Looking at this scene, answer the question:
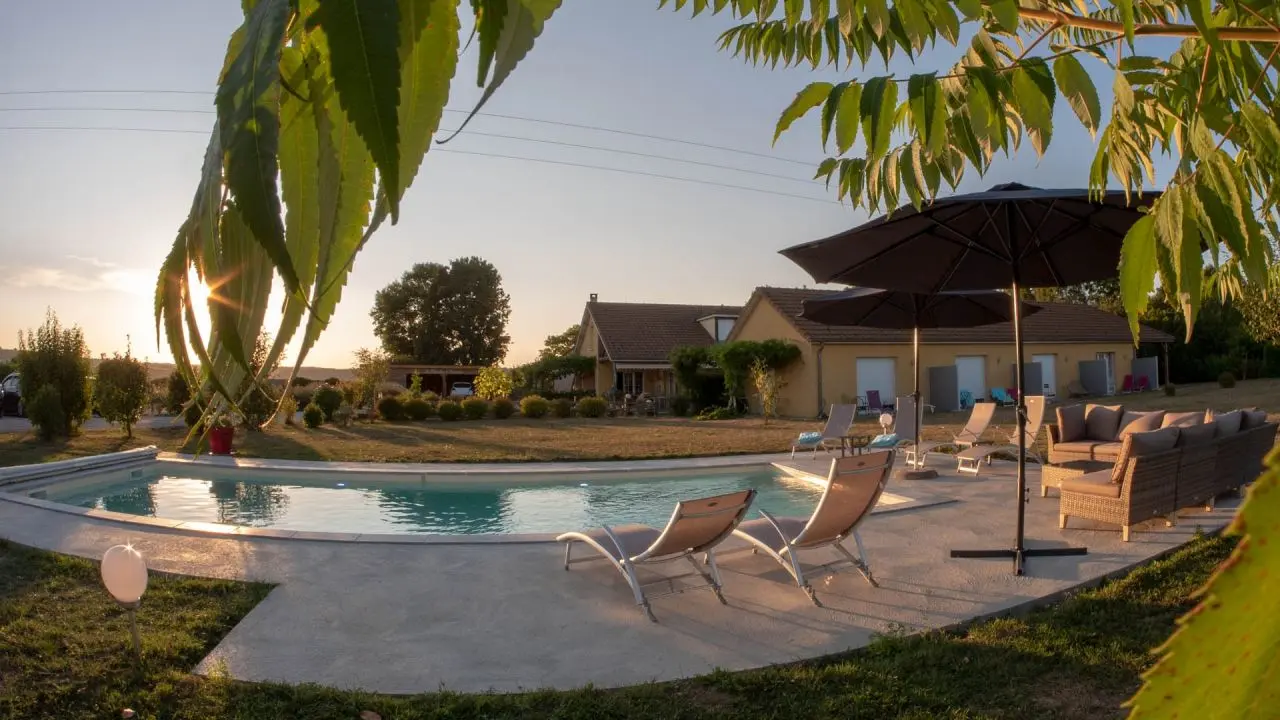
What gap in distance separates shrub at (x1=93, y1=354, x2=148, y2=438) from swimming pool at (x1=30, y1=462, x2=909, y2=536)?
247 inches

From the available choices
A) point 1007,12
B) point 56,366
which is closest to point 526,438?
point 56,366

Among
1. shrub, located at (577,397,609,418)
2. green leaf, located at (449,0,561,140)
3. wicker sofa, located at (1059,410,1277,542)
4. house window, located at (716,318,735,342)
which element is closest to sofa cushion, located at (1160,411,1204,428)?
wicker sofa, located at (1059,410,1277,542)

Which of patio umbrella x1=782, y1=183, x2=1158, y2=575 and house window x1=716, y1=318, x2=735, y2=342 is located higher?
house window x1=716, y1=318, x2=735, y2=342

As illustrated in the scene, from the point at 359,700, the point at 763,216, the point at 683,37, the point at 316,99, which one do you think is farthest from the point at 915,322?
the point at 316,99

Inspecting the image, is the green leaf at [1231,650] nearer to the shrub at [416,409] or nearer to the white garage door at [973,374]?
the shrub at [416,409]

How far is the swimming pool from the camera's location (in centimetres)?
1160

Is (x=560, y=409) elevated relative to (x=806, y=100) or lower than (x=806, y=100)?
lower

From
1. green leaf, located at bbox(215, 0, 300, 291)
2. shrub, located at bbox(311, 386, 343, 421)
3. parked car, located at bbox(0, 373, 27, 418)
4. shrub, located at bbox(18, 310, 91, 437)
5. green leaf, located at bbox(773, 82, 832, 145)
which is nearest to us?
green leaf, located at bbox(215, 0, 300, 291)

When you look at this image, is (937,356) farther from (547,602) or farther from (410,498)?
(547,602)

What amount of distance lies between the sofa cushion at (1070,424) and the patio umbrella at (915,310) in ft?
5.68

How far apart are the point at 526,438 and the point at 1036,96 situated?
2109 centimetres

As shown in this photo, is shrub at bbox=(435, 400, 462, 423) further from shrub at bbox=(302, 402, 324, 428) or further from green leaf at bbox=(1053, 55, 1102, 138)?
green leaf at bbox=(1053, 55, 1102, 138)

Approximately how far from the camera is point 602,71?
1.32m

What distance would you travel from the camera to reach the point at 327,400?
28.2 m
